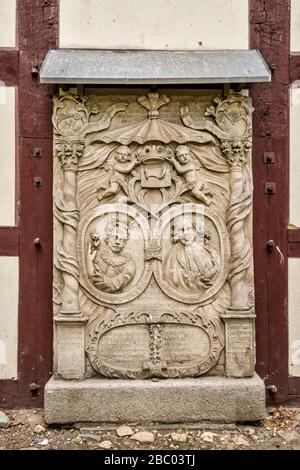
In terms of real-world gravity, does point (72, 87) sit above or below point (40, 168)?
above

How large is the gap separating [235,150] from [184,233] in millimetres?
828

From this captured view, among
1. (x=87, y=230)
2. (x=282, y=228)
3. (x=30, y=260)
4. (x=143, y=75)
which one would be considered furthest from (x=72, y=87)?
(x=282, y=228)

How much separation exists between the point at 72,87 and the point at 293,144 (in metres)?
1.99

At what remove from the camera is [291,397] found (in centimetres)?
391

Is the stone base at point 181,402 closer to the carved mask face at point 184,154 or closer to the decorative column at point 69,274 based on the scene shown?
the decorative column at point 69,274

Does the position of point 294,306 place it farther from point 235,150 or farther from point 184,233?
point 235,150

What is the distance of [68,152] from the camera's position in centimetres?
366

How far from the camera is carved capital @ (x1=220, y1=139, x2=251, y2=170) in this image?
12.2ft

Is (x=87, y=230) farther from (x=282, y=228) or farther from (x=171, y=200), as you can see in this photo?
(x=282, y=228)

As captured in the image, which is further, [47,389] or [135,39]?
[135,39]

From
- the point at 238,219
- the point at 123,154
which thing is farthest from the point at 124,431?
the point at 123,154

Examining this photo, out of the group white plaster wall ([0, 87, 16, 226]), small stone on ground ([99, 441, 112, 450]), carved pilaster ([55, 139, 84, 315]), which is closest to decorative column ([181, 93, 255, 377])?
carved pilaster ([55, 139, 84, 315])
